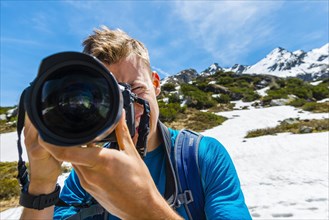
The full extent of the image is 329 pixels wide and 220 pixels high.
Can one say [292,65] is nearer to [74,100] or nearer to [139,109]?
[139,109]

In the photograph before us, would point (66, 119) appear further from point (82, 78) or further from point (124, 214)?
point (124, 214)

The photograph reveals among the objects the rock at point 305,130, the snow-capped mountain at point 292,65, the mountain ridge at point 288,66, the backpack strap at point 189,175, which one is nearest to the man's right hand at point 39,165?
the backpack strap at point 189,175

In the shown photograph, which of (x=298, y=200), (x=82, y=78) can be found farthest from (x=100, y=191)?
(x=298, y=200)

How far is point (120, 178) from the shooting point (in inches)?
40.0

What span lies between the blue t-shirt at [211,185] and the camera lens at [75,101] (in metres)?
0.63

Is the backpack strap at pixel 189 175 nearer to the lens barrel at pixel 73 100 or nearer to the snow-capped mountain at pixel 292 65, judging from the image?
the lens barrel at pixel 73 100

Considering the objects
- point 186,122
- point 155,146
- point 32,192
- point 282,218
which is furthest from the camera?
point 186,122

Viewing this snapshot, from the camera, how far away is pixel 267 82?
138ft

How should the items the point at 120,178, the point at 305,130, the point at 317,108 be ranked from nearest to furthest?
the point at 120,178 → the point at 305,130 → the point at 317,108

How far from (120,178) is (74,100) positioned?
338mm

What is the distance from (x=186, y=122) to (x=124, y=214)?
738 inches

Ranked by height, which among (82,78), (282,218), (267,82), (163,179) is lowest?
(282,218)

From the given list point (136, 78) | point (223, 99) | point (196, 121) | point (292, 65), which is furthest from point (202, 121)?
point (292, 65)

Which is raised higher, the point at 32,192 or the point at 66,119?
the point at 66,119
